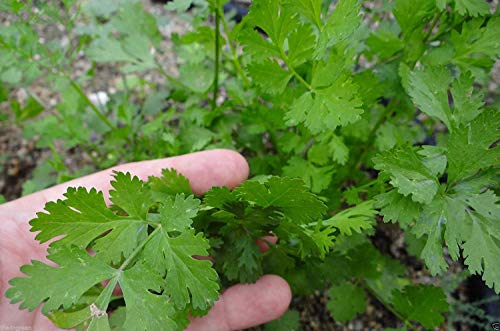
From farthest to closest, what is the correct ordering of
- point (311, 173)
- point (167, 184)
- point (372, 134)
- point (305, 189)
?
point (372, 134), point (311, 173), point (167, 184), point (305, 189)

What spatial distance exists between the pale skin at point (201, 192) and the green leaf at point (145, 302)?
40cm

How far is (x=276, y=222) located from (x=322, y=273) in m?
0.39

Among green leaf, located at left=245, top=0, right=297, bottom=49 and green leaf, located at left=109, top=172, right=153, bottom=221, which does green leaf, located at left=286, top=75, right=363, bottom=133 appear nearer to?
green leaf, located at left=245, top=0, right=297, bottom=49

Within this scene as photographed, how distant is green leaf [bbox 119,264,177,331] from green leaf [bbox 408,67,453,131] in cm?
71

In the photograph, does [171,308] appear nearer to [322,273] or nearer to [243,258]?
[243,258]

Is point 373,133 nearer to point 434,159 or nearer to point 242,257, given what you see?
point 434,159

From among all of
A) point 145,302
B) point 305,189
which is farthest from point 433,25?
point 145,302

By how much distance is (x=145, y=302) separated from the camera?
35.1 inches

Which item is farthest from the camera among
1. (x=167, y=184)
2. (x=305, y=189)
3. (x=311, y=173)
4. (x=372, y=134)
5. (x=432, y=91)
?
(x=372, y=134)

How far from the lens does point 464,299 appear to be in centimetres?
169

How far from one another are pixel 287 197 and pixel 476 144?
409 mm

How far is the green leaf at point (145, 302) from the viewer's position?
0.87 m

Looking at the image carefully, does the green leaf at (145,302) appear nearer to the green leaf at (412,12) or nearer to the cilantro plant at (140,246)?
the cilantro plant at (140,246)

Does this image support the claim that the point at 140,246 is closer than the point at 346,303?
Yes
